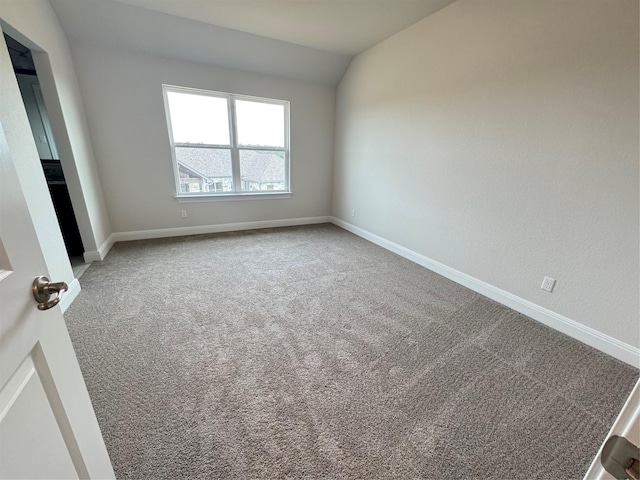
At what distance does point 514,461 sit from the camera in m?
1.16

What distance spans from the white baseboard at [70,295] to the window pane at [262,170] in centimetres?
247

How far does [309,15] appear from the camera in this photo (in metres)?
2.74

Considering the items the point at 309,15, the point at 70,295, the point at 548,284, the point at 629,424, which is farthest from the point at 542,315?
the point at 70,295

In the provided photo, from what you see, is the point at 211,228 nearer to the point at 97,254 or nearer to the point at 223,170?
the point at 223,170

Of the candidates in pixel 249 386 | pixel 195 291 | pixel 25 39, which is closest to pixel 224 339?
pixel 249 386

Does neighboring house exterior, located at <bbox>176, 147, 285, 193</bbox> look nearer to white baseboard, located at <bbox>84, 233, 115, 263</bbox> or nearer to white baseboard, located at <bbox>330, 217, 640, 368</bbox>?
white baseboard, located at <bbox>84, 233, 115, 263</bbox>

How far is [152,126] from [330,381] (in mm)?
3776

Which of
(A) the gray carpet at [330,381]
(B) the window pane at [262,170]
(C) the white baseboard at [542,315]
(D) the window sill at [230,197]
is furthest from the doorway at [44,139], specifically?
(C) the white baseboard at [542,315]

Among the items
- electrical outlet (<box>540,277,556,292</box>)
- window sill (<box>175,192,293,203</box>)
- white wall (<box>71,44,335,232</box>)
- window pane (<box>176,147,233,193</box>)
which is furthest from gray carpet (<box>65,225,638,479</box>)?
window pane (<box>176,147,233,193</box>)

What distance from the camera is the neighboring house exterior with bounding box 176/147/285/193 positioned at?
12.5 feet

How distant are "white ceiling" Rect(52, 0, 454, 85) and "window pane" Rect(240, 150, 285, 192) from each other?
3.90 ft

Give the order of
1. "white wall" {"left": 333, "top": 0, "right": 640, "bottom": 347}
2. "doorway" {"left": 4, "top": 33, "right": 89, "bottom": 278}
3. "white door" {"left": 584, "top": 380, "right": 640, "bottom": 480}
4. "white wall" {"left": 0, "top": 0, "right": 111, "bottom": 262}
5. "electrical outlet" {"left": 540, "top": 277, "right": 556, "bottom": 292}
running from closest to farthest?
"white door" {"left": 584, "top": 380, "right": 640, "bottom": 480}
"white wall" {"left": 333, "top": 0, "right": 640, "bottom": 347}
"white wall" {"left": 0, "top": 0, "right": 111, "bottom": 262}
"electrical outlet" {"left": 540, "top": 277, "right": 556, "bottom": 292}
"doorway" {"left": 4, "top": 33, "right": 89, "bottom": 278}

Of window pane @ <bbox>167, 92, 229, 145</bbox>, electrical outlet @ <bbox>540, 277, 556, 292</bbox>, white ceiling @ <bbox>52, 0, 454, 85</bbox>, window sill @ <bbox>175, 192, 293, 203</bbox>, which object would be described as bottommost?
electrical outlet @ <bbox>540, 277, 556, 292</bbox>

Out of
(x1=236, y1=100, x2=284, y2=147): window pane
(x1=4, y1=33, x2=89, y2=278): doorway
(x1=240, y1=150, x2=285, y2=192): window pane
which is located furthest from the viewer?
(x1=240, y1=150, x2=285, y2=192): window pane
